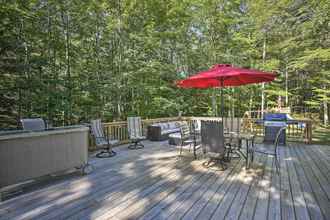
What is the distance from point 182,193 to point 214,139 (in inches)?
55.7

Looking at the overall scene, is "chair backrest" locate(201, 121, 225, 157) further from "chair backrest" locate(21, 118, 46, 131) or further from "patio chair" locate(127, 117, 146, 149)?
"chair backrest" locate(21, 118, 46, 131)

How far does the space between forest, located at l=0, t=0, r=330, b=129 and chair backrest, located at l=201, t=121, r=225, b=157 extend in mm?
2776

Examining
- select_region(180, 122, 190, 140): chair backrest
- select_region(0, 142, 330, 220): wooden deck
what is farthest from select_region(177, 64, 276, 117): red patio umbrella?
select_region(0, 142, 330, 220): wooden deck

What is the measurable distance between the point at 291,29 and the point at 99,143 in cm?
992

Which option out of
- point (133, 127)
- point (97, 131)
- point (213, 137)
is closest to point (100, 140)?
point (97, 131)

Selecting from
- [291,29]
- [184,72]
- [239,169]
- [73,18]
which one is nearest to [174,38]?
[184,72]

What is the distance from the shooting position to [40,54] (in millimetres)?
6492

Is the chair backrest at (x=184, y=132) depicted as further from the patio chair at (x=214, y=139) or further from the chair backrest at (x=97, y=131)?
the chair backrest at (x=97, y=131)

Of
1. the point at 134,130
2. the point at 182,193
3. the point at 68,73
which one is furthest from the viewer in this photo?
the point at 68,73

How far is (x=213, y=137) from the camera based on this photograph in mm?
4102

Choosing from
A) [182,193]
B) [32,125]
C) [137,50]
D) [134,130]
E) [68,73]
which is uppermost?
[137,50]

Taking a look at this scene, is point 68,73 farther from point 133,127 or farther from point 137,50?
point 137,50

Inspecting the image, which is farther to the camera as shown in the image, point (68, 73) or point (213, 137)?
point (68, 73)

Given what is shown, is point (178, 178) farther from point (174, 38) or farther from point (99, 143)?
point (174, 38)
